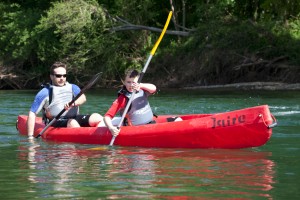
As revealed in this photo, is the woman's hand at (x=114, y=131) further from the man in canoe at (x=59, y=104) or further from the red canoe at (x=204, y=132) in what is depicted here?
the man in canoe at (x=59, y=104)

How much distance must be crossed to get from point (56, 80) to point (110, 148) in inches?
48.8

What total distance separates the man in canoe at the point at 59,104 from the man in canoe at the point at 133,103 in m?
0.67

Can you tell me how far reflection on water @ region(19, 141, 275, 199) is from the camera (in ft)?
20.2

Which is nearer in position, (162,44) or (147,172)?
(147,172)

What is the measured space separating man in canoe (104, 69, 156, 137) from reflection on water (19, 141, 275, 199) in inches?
15.8

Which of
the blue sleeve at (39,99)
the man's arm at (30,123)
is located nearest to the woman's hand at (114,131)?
the blue sleeve at (39,99)

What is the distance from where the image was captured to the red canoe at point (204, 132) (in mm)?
A: 8539

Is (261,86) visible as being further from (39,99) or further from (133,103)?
(133,103)

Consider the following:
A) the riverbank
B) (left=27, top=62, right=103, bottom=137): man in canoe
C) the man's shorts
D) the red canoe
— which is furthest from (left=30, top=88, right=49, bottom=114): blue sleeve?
the riverbank

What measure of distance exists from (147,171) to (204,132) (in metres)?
1.71

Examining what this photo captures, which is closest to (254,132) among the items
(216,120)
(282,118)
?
(216,120)

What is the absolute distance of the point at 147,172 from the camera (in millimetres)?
7203

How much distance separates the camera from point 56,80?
9.92m

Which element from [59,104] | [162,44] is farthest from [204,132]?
[162,44]
